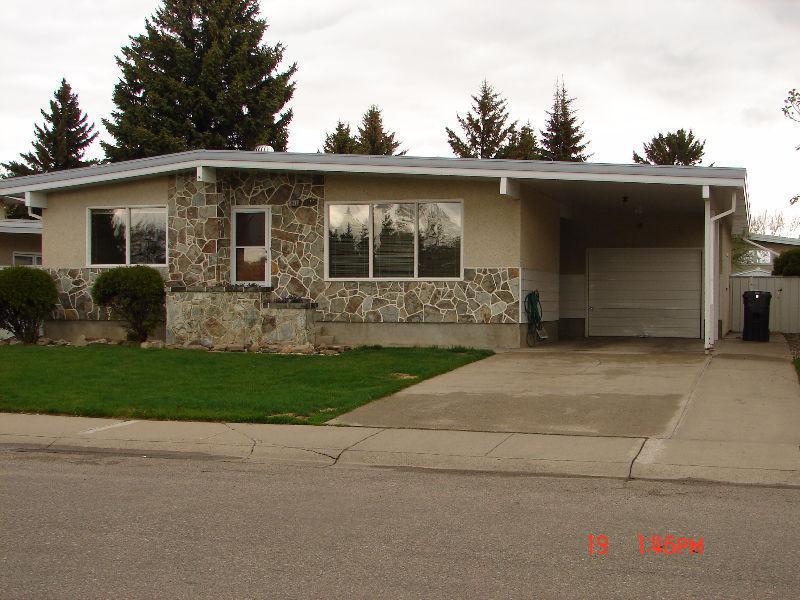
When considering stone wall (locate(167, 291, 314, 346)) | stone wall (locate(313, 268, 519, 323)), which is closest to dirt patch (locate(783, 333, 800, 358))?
stone wall (locate(313, 268, 519, 323))

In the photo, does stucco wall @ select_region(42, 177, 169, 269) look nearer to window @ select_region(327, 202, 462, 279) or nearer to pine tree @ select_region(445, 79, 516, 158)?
window @ select_region(327, 202, 462, 279)

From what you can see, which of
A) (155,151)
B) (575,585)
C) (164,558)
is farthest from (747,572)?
(155,151)

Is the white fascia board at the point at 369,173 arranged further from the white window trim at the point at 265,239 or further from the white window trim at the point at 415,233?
the white window trim at the point at 265,239

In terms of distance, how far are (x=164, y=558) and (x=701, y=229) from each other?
1877cm

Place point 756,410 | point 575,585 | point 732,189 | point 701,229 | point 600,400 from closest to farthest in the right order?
point 575,585
point 756,410
point 600,400
point 732,189
point 701,229

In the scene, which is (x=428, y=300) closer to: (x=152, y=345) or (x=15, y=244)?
(x=152, y=345)

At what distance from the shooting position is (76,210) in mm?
20219

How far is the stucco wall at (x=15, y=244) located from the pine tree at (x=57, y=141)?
23949mm

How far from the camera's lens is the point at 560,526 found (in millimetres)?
6305

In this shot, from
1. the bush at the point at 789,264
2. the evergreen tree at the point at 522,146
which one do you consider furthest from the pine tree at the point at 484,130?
the bush at the point at 789,264

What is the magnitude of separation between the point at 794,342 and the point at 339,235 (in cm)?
1094

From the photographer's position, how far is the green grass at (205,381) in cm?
1108

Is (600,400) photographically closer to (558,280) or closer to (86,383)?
(86,383)
